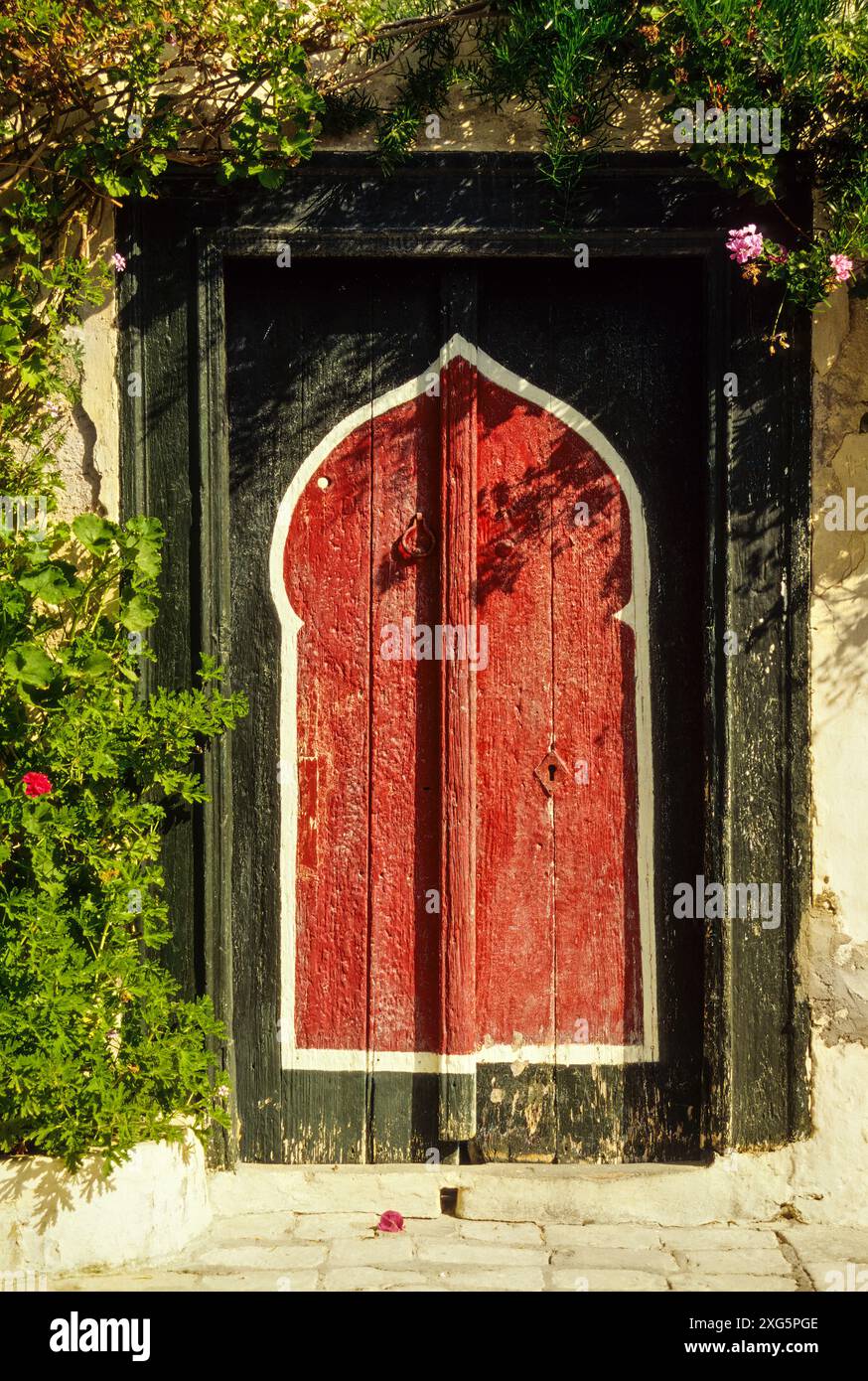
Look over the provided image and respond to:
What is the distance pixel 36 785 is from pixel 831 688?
211 centimetres

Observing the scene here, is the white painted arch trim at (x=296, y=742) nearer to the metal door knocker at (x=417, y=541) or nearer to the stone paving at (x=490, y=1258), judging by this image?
the metal door knocker at (x=417, y=541)

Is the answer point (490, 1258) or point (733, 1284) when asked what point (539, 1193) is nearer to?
point (490, 1258)

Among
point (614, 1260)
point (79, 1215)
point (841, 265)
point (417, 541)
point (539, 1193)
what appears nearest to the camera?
point (79, 1215)

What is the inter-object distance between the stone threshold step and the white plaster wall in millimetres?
65

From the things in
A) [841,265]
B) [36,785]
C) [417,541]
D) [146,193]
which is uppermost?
[146,193]

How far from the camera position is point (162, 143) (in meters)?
2.99

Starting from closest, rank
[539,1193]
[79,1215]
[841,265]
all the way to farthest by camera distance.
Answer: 1. [79,1215]
2. [841,265]
3. [539,1193]

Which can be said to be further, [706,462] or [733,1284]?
[706,462]

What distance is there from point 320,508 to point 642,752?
1.15 m

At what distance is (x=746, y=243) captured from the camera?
119 inches

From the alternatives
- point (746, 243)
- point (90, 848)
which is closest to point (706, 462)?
point (746, 243)

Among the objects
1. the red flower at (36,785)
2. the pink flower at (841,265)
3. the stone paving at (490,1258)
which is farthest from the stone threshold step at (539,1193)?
the pink flower at (841,265)

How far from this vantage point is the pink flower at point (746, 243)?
301 cm

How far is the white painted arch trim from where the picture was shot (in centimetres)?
329
